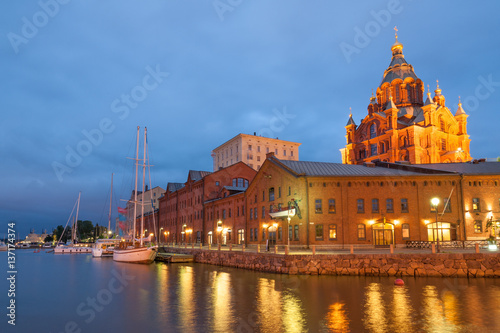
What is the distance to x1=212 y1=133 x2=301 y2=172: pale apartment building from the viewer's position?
365 ft

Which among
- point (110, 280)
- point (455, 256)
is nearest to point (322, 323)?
point (455, 256)

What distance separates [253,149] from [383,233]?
7301 centimetres

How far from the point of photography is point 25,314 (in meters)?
20.0

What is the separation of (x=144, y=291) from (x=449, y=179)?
34.0 m

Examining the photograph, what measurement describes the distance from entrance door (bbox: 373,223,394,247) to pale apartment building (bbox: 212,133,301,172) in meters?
68.4

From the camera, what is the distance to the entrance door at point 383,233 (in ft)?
137

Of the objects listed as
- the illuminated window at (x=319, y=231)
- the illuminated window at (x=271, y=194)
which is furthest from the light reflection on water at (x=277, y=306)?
the illuminated window at (x=271, y=194)

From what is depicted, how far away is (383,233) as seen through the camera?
4209 centimetres

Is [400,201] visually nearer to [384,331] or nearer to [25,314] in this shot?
[384,331]

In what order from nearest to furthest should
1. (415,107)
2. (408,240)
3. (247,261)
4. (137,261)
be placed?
(247,261) → (408,240) → (137,261) → (415,107)

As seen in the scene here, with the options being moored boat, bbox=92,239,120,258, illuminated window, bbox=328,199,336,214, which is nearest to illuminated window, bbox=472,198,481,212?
illuminated window, bbox=328,199,336,214

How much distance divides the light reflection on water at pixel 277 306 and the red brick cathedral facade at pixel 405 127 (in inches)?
2087

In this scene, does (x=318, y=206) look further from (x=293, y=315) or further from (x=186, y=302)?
(x=293, y=315)

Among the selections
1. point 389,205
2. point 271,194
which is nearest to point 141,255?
point 271,194
